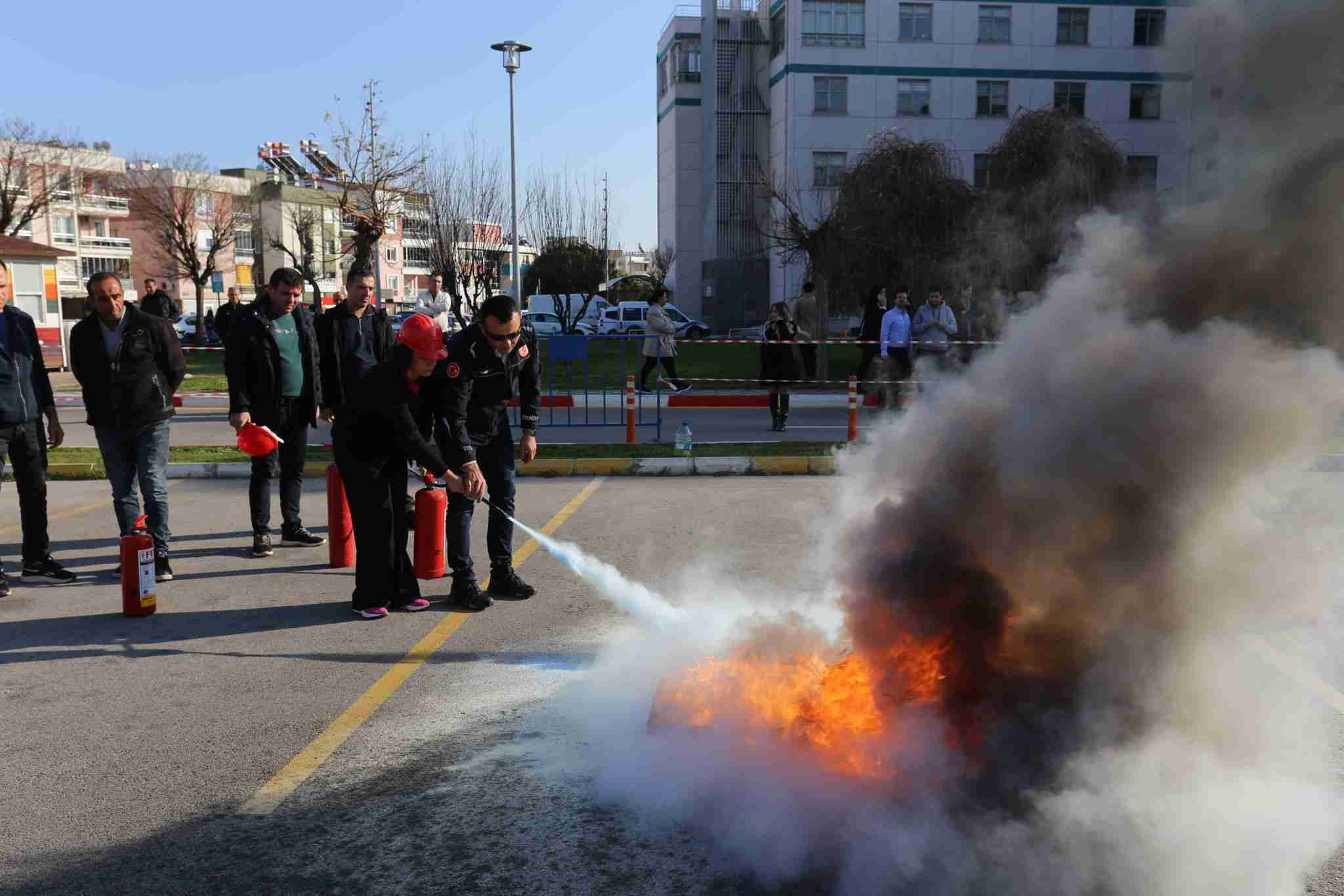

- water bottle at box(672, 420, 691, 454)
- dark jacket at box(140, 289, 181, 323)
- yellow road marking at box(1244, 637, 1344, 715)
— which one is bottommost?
yellow road marking at box(1244, 637, 1344, 715)

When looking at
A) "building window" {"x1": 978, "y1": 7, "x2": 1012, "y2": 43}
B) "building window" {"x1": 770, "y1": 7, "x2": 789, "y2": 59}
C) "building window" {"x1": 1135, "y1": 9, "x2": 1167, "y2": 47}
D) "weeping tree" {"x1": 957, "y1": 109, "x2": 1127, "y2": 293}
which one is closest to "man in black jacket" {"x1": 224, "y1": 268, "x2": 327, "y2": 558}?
"building window" {"x1": 1135, "y1": 9, "x2": 1167, "y2": 47}

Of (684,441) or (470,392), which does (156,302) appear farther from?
(470,392)

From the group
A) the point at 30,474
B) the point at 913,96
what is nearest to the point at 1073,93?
the point at 913,96

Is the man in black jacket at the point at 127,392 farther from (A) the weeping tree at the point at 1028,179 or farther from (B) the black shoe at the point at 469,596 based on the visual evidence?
(A) the weeping tree at the point at 1028,179

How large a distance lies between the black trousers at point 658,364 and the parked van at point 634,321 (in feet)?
85.7

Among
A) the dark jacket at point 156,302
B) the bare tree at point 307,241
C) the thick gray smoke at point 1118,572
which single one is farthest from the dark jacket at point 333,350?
the bare tree at point 307,241

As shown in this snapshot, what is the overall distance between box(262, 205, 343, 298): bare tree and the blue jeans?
1611 inches

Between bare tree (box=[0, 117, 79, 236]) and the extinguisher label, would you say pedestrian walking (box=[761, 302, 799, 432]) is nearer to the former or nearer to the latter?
the extinguisher label

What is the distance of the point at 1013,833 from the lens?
3.17 meters

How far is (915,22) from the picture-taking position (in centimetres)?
4712

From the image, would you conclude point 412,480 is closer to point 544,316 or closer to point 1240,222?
point 1240,222

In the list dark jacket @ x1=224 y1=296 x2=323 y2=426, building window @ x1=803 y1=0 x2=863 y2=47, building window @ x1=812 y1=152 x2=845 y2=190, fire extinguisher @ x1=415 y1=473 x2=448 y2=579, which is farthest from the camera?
building window @ x1=812 y1=152 x2=845 y2=190

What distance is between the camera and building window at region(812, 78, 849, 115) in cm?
4812

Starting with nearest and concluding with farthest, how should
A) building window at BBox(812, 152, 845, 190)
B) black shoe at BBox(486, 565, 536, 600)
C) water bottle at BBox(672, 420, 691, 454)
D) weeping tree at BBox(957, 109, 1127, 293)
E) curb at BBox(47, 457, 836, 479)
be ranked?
black shoe at BBox(486, 565, 536, 600), curb at BBox(47, 457, 836, 479), water bottle at BBox(672, 420, 691, 454), weeping tree at BBox(957, 109, 1127, 293), building window at BBox(812, 152, 845, 190)
